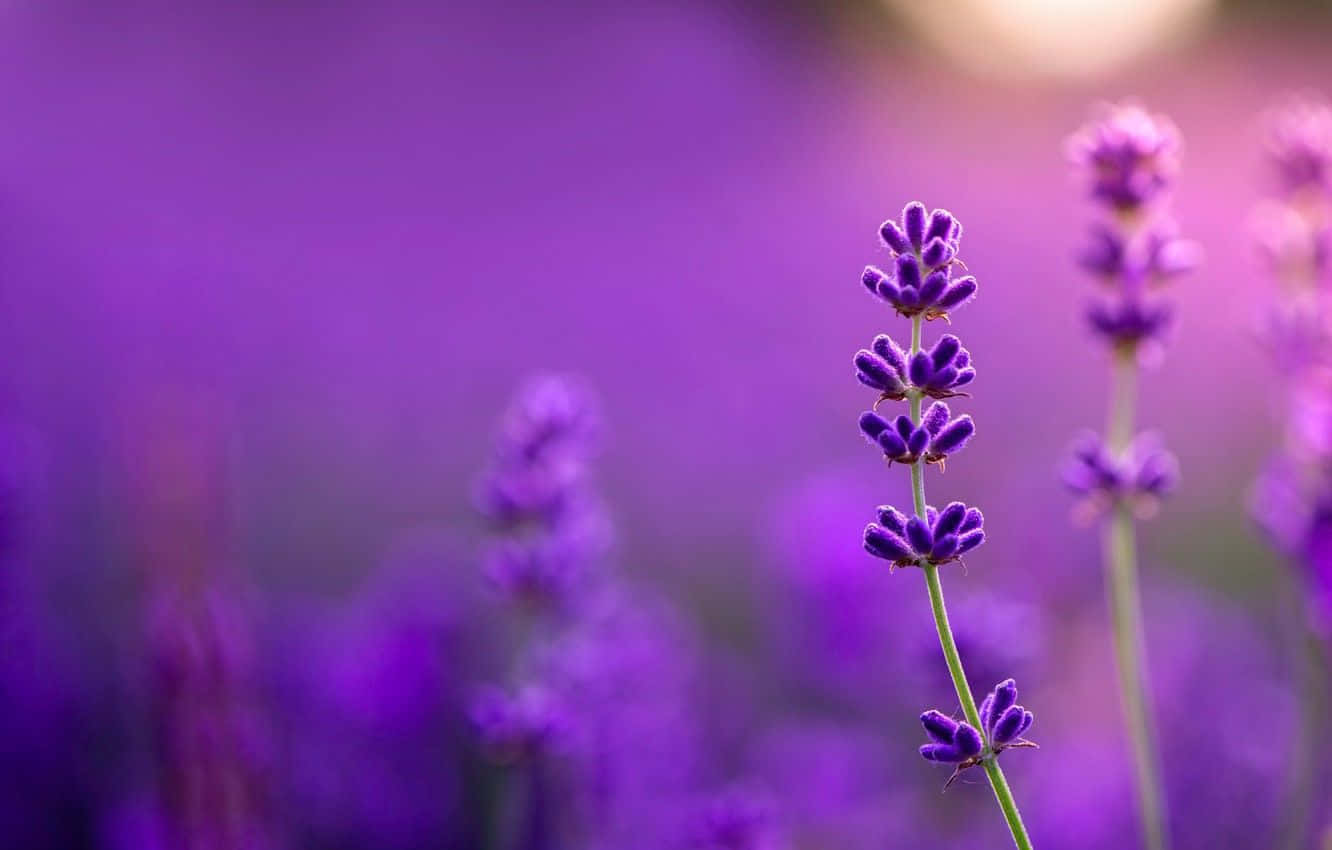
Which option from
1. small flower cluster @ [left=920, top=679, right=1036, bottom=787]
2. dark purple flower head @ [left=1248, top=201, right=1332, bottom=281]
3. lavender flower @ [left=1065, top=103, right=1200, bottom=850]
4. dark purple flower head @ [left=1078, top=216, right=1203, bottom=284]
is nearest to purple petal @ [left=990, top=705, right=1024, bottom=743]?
small flower cluster @ [left=920, top=679, right=1036, bottom=787]

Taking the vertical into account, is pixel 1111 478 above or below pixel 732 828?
above

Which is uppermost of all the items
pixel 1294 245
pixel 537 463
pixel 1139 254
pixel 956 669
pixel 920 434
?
pixel 1294 245

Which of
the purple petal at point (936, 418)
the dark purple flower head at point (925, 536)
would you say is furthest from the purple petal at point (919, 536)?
the purple petal at point (936, 418)

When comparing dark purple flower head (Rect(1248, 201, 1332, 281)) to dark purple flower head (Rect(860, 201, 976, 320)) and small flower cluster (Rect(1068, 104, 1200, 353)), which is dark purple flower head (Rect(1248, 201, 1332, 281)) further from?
dark purple flower head (Rect(860, 201, 976, 320))

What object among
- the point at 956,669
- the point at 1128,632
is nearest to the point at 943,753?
the point at 956,669

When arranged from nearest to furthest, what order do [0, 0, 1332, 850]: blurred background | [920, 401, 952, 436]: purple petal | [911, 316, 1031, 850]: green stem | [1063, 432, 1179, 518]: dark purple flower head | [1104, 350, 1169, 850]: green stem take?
[911, 316, 1031, 850]: green stem, [920, 401, 952, 436]: purple petal, [1104, 350, 1169, 850]: green stem, [1063, 432, 1179, 518]: dark purple flower head, [0, 0, 1332, 850]: blurred background

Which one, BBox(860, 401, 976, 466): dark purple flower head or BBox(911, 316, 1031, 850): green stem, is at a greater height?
BBox(860, 401, 976, 466): dark purple flower head

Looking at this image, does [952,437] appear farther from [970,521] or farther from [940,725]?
[940,725]
